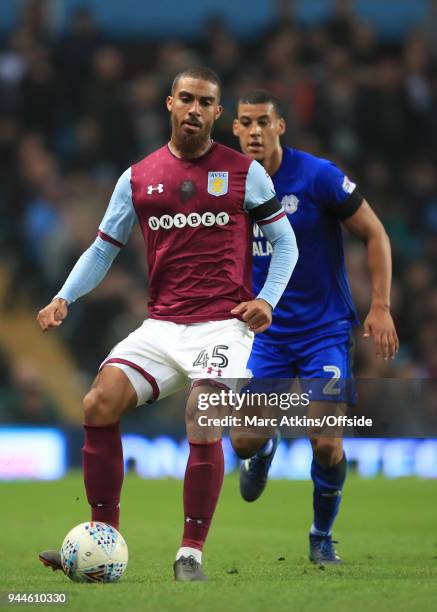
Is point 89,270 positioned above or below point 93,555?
above

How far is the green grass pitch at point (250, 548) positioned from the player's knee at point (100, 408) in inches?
25.2

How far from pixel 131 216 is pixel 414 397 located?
8.83ft

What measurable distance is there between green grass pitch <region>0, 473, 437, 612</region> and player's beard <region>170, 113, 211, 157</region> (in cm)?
177

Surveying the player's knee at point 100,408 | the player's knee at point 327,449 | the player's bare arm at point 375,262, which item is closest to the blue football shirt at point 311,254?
the player's bare arm at point 375,262

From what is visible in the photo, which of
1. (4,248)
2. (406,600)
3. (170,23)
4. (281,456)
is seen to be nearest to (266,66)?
(170,23)

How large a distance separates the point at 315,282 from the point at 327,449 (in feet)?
2.86

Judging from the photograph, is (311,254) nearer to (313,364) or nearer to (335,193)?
(335,193)

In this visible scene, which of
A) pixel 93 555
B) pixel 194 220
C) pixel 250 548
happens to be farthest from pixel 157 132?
pixel 93 555

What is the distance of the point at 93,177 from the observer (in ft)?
44.7

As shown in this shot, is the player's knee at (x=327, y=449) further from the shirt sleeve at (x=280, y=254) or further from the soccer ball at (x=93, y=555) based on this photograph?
the soccer ball at (x=93, y=555)

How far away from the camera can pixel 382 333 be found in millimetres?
5965

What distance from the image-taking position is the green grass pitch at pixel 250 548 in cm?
451

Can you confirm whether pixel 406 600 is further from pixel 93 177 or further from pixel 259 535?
pixel 93 177

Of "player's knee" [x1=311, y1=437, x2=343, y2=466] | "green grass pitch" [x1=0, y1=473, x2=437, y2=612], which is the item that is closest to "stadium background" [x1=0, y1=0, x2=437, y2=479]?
"green grass pitch" [x1=0, y1=473, x2=437, y2=612]
